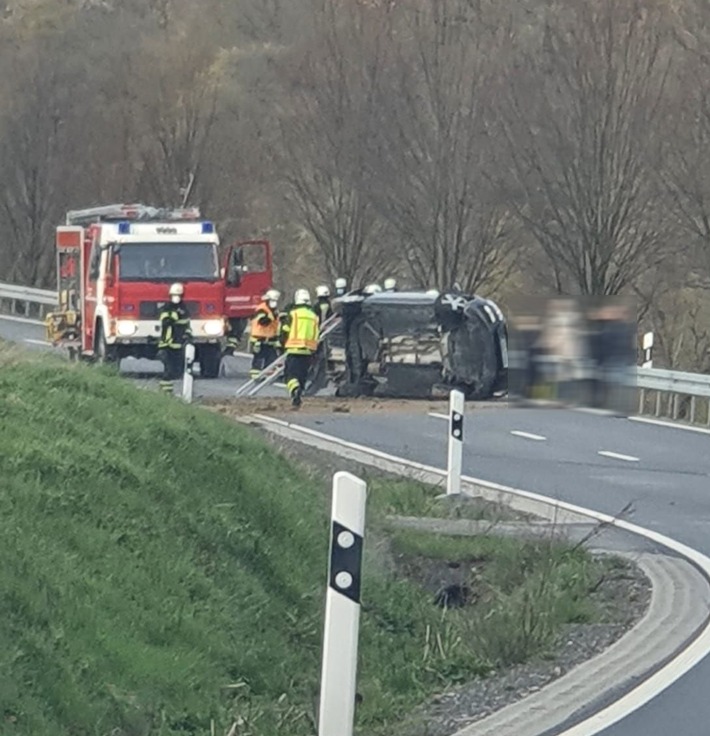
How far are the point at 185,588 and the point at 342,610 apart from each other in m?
3.34

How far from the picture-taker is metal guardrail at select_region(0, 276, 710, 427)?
14695 millimetres

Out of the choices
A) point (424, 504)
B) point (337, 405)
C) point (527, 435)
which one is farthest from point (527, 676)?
point (337, 405)

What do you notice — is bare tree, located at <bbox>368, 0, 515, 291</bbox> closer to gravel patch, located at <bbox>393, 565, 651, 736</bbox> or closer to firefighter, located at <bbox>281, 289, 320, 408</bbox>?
firefighter, located at <bbox>281, 289, 320, 408</bbox>

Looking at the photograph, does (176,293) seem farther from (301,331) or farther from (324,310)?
(301,331)

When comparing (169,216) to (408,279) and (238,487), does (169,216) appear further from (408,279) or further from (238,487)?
(238,487)

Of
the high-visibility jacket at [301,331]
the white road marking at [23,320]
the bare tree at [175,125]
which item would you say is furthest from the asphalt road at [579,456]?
the white road marking at [23,320]

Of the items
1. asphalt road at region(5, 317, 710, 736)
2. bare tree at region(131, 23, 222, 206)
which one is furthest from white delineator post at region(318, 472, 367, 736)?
bare tree at region(131, 23, 222, 206)

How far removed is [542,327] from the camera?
324cm

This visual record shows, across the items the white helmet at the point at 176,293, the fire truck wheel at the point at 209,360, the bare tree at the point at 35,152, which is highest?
the bare tree at the point at 35,152

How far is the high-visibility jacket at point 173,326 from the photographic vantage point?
27719 millimetres

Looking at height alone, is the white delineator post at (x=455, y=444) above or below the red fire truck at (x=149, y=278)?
below

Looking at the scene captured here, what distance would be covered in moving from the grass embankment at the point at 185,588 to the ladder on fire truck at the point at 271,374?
38.7 feet

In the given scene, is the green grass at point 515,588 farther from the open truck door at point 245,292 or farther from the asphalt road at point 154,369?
the open truck door at point 245,292

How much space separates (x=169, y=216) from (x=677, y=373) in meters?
16.6
